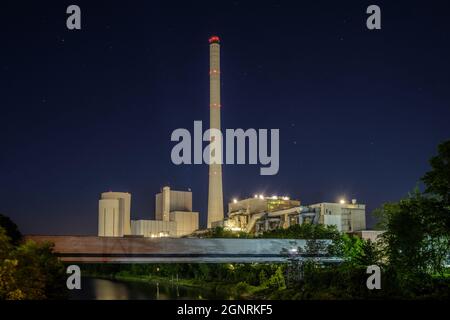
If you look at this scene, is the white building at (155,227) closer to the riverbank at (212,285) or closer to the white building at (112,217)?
the white building at (112,217)

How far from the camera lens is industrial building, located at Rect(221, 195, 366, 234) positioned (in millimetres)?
50812

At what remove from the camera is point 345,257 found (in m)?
28.6

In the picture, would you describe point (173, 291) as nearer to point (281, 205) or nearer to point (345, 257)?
point (345, 257)

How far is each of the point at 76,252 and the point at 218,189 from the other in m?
38.8

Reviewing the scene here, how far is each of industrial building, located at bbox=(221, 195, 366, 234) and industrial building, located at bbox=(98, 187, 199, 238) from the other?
13.6 meters

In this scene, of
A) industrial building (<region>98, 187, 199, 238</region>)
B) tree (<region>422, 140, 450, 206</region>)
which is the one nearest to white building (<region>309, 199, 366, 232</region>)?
industrial building (<region>98, 187, 199, 238</region>)

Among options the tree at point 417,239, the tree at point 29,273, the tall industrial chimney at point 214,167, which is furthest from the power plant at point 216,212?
the tree at point 29,273

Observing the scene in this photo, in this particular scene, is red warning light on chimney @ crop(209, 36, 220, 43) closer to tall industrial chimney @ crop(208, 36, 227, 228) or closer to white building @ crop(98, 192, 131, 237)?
tall industrial chimney @ crop(208, 36, 227, 228)

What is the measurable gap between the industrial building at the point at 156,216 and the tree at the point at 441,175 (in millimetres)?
57908

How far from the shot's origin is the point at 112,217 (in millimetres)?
80188

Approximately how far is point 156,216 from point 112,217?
613 centimetres

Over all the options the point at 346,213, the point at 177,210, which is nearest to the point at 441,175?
the point at 346,213

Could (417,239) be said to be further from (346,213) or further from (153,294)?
(346,213)
